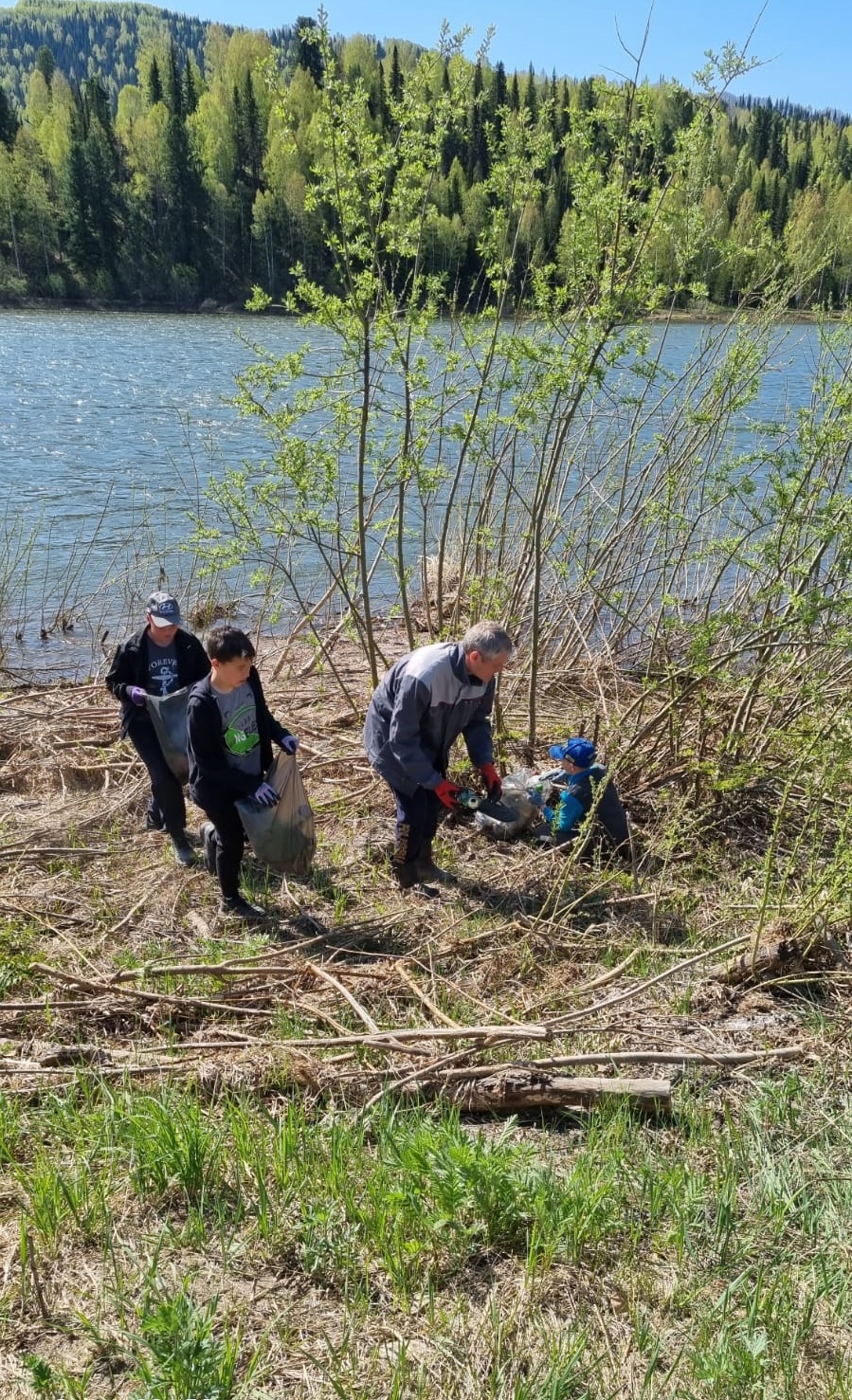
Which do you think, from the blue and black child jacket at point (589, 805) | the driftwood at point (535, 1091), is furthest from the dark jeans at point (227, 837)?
the driftwood at point (535, 1091)

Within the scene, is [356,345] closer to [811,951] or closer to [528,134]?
[528,134]

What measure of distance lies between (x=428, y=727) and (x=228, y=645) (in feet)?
3.35

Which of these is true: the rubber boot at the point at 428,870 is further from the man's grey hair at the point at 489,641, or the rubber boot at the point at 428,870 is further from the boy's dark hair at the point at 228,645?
the boy's dark hair at the point at 228,645

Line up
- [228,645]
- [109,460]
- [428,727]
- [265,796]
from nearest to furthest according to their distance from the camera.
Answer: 1. [228,645]
2. [265,796]
3. [428,727]
4. [109,460]

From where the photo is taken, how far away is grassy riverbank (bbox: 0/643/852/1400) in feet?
6.77

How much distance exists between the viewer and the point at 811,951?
148 inches

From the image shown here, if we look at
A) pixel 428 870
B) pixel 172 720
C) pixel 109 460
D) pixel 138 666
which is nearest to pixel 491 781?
pixel 428 870

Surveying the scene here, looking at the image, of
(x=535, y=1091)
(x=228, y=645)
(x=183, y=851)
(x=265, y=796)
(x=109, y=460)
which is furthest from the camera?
(x=109, y=460)

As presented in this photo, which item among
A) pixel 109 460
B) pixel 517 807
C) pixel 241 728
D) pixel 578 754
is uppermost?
pixel 109 460

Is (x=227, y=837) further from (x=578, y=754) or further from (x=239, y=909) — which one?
(x=578, y=754)

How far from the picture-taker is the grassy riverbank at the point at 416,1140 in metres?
2.06

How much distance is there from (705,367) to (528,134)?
1981mm

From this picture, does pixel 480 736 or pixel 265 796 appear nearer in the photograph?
pixel 265 796

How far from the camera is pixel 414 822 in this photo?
4.59 meters
